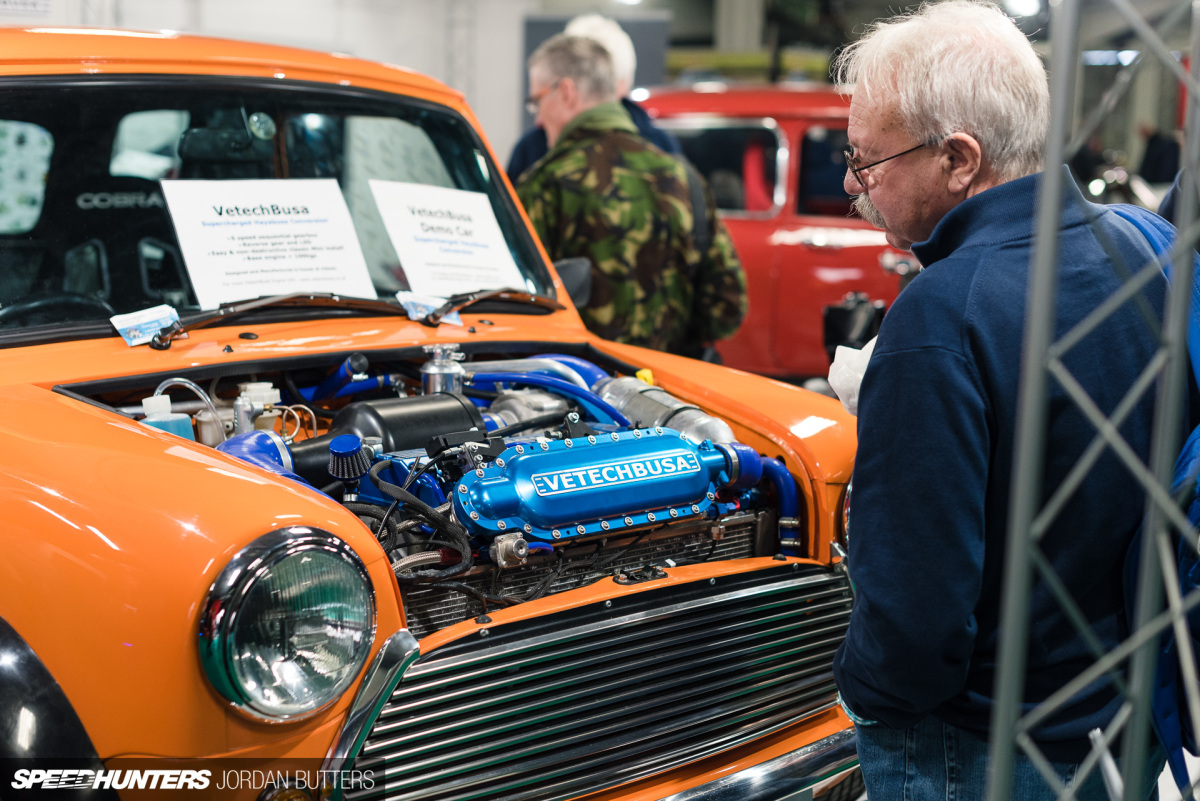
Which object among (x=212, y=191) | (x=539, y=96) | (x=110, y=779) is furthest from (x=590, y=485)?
(x=539, y=96)

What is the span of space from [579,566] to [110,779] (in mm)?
860

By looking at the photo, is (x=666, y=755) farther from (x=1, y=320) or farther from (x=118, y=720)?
(x=1, y=320)

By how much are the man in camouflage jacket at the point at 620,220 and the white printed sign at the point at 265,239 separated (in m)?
1.44

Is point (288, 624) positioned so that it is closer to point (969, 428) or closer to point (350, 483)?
point (350, 483)

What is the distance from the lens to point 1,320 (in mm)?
2129

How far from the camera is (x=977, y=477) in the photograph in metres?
1.29

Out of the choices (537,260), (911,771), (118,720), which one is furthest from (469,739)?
(537,260)

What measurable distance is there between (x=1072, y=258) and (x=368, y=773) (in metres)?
1.24

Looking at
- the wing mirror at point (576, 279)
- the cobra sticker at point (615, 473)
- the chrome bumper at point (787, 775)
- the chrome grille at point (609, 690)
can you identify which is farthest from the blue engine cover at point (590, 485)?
the wing mirror at point (576, 279)

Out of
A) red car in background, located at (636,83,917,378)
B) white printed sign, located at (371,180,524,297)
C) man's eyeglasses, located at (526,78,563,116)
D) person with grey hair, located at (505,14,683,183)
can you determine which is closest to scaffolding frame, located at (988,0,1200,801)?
white printed sign, located at (371,180,524,297)

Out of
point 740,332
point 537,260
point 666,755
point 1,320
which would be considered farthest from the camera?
point 740,332

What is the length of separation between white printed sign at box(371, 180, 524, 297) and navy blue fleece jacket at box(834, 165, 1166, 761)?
1.62 m

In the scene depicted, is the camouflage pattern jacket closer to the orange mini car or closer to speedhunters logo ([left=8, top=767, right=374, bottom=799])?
the orange mini car

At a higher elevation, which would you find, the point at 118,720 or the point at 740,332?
the point at 118,720
